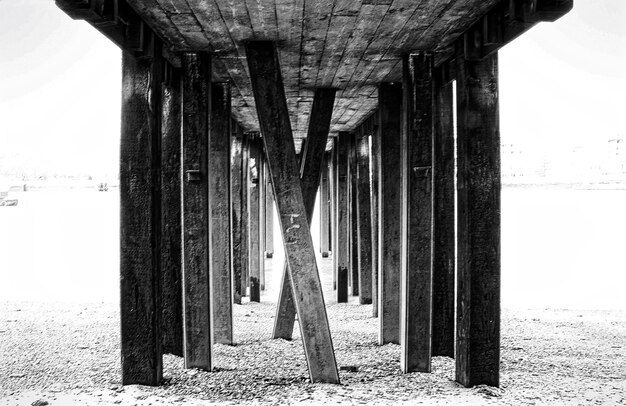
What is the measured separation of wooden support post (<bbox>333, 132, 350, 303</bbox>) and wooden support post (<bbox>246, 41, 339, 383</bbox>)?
5083 millimetres

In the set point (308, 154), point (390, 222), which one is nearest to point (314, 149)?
point (308, 154)

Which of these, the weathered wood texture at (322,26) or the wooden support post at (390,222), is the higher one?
the weathered wood texture at (322,26)

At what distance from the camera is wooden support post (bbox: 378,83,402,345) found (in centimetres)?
648

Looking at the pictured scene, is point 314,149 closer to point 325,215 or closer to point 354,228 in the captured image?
point 354,228

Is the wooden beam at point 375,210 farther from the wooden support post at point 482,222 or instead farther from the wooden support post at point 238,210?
the wooden support post at point 482,222

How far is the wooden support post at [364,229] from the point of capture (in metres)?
9.20

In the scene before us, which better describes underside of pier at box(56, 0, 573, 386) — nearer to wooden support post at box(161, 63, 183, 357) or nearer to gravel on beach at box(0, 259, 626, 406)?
wooden support post at box(161, 63, 183, 357)

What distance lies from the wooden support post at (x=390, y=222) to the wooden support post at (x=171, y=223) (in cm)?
225

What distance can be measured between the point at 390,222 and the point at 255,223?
17.3ft

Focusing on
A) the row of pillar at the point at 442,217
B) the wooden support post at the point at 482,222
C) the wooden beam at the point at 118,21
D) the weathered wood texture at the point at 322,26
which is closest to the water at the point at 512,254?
the row of pillar at the point at 442,217

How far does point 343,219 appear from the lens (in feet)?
36.1

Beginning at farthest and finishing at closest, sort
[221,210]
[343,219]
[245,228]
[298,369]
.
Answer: [343,219]
[245,228]
[221,210]
[298,369]

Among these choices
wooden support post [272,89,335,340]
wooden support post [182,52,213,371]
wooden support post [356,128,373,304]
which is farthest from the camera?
wooden support post [356,128,373,304]

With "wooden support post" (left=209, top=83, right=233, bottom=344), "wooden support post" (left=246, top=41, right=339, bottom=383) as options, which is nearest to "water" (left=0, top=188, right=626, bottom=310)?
"wooden support post" (left=209, top=83, right=233, bottom=344)
